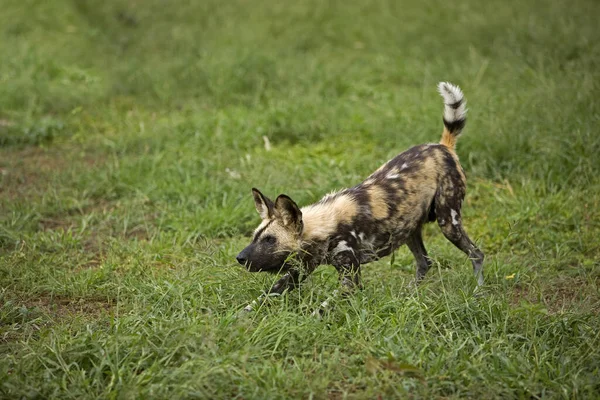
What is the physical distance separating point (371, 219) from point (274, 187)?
153 cm

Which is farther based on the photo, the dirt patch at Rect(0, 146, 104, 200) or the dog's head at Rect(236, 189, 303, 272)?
the dirt patch at Rect(0, 146, 104, 200)

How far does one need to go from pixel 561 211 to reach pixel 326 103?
2.71 meters

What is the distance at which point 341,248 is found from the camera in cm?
403

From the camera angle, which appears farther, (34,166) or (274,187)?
(34,166)

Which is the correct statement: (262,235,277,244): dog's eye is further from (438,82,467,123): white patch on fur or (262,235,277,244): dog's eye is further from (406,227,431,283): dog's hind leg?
(438,82,467,123): white patch on fur

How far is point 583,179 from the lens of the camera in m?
5.58

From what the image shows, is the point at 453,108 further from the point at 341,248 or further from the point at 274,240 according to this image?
the point at 274,240

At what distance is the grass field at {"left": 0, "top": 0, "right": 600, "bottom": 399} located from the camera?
3281 mm

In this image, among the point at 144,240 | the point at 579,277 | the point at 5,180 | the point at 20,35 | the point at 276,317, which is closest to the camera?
the point at 276,317

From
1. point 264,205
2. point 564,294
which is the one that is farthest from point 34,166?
point 564,294

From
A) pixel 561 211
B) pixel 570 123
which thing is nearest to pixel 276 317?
pixel 561 211

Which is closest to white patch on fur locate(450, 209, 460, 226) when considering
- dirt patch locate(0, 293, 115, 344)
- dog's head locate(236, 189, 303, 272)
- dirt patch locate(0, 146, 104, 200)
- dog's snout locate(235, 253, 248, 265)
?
dog's head locate(236, 189, 303, 272)

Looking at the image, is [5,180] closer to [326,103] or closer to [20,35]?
[326,103]

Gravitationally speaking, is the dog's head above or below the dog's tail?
below
